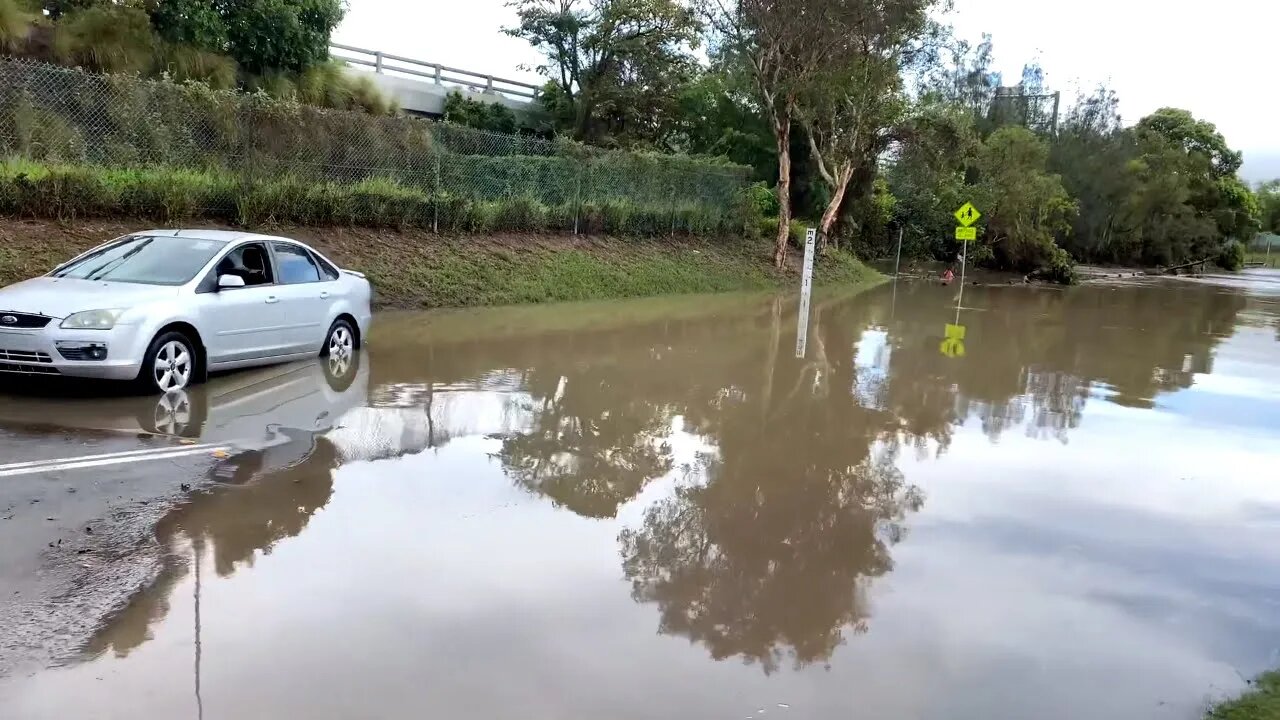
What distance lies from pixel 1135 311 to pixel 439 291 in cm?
1864

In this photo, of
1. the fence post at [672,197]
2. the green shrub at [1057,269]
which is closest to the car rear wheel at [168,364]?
the fence post at [672,197]

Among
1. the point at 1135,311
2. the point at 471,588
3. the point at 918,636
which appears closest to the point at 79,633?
the point at 471,588

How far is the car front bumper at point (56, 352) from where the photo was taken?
24.8 ft

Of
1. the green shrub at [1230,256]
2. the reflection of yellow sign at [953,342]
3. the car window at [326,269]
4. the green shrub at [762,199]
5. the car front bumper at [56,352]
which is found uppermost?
the green shrub at [762,199]

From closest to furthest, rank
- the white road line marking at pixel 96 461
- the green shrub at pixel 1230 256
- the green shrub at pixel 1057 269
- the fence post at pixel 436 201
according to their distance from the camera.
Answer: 1. the white road line marking at pixel 96 461
2. the fence post at pixel 436 201
3. the green shrub at pixel 1057 269
4. the green shrub at pixel 1230 256

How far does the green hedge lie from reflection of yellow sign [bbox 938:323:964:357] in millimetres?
8480

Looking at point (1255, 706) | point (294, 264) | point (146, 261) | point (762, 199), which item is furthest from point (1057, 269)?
point (1255, 706)

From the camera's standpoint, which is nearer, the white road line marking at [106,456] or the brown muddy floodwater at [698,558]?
the brown muddy floodwater at [698,558]

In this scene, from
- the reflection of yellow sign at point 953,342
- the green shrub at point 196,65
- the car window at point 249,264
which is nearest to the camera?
the car window at point 249,264

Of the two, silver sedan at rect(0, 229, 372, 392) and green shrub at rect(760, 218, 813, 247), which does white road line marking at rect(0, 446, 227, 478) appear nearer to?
silver sedan at rect(0, 229, 372, 392)

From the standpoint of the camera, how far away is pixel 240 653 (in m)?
3.93

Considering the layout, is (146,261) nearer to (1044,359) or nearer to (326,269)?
(326,269)

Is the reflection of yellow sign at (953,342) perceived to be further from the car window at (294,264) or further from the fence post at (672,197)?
the car window at (294,264)

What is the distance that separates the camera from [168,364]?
8.27 meters
